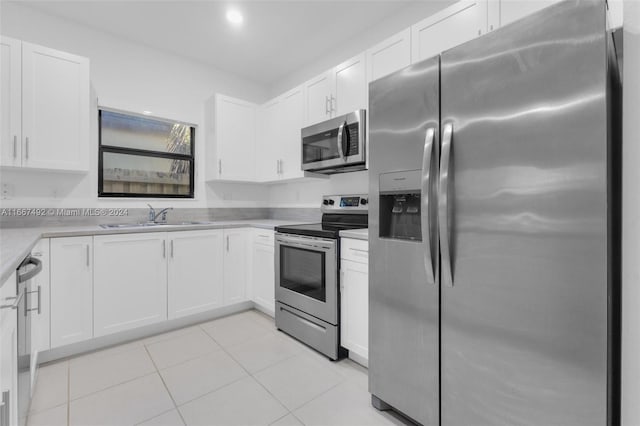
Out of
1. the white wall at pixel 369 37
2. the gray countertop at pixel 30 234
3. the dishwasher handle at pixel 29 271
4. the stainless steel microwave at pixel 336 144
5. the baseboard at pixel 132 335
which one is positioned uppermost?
the white wall at pixel 369 37

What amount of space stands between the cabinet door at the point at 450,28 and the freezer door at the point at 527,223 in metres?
0.73

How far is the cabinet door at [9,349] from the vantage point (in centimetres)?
95

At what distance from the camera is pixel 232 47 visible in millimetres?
3221

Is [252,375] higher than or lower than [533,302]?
lower

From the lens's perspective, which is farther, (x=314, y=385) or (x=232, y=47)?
(x=232, y=47)

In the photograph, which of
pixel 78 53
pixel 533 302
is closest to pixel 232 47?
pixel 78 53

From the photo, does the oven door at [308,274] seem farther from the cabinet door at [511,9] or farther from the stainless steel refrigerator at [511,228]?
the cabinet door at [511,9]

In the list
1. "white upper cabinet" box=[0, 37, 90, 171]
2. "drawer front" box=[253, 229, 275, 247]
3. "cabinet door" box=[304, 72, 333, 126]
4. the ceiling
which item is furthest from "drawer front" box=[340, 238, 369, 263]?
"white upper cabinet" box=[0, 37, 90, 171]

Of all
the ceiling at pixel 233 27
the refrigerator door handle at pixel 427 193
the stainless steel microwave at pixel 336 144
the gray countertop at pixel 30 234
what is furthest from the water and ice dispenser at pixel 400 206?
the ceiling at pixel 233 27

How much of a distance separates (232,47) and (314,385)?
3.29 metres

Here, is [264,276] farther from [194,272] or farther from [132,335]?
[132,335]

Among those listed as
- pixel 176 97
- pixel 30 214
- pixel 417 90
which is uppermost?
pixel 176 97

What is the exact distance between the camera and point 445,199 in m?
1.27

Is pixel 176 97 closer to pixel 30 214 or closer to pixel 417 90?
pixel 30 214
